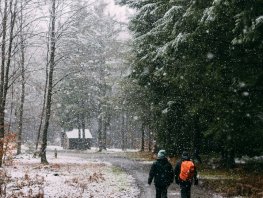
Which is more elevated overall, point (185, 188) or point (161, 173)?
point (161, 173)

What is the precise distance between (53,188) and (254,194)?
769 centimetres

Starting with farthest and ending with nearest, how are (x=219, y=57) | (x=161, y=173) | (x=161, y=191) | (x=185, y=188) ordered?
(x=219, y=57) < (x=185, y=188) < (x=161, y=191) < (x=161, y=173)

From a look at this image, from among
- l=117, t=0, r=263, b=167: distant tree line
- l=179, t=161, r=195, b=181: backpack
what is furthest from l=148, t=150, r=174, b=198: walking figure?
l=117, t=0, r=263, b=167: distant tree line

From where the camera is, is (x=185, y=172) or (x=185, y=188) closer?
(x=185, y=172)

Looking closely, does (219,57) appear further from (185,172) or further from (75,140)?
(75,140)

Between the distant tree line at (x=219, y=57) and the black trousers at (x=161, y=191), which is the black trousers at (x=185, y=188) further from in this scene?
the distant tree line at (x=219, y=57)

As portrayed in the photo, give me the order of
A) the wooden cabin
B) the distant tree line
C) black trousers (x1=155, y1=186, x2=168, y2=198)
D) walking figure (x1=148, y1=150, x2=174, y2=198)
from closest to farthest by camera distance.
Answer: walking figure (x1=148, y1=150, x2=174, y2=198) → black trousers (x1=155, y1=186, x2=168, y2=198) → the distant tree line → the wooden cabin

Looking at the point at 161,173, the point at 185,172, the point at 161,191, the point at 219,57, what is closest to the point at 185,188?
the point at 185,172

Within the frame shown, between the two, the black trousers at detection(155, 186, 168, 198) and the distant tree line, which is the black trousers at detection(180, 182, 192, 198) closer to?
the black trousers at detection(155, 186, 168, 198)

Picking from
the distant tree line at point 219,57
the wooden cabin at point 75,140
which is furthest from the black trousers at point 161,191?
the wooden cabin at point 75,140

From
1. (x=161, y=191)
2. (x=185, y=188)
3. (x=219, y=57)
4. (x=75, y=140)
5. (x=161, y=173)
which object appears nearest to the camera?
(x=161, y=173)

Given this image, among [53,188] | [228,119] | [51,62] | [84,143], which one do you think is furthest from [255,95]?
[84,143]

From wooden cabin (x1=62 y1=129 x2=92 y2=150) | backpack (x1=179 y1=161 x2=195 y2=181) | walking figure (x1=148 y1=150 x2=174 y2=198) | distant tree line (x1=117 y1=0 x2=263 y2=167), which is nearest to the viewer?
walking figure (x1=148 y1=150 x2=174 y2=198)

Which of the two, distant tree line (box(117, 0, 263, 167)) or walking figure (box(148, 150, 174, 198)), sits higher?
distant tree line (box(117, 0, 263, 167))
